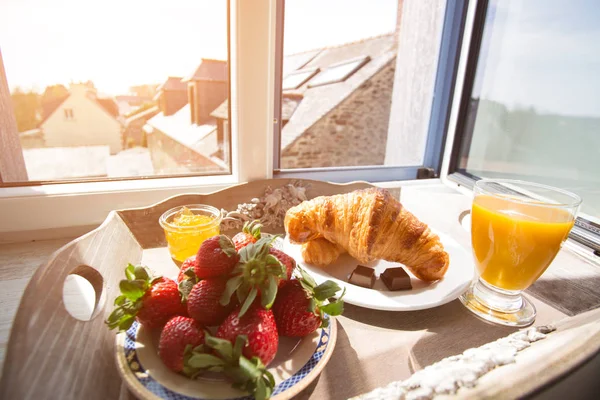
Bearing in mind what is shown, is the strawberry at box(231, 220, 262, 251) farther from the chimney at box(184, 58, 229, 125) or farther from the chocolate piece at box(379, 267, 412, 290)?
the chimney at box(184, 58, 229, 125)

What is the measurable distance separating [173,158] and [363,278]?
702mm

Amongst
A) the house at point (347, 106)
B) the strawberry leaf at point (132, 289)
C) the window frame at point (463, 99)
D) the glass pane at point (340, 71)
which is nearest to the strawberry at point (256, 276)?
the strawberry leaf at point (132, 289)

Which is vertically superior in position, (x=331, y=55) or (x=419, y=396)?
(x=331, y=55)

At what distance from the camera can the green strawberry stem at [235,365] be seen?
365 millimetres

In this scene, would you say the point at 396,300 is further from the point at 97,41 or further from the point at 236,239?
the point at 97,41

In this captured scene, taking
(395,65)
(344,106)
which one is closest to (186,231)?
(395,65)

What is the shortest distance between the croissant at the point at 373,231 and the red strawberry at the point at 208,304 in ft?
1.01

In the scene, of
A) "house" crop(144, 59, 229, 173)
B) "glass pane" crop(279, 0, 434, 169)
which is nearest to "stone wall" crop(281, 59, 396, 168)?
"glass pane" crop(279, 0, 434, 169)

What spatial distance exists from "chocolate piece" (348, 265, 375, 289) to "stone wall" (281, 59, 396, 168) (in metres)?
5.33

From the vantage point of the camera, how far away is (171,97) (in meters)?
1.02

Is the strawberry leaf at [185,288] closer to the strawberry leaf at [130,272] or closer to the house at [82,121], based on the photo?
the strawberry leaf at [130,272]

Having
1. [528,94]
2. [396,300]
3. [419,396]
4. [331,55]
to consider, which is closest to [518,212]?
[396,300]

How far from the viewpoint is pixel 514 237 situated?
1.93 feet

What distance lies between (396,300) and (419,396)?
0.25 metres
